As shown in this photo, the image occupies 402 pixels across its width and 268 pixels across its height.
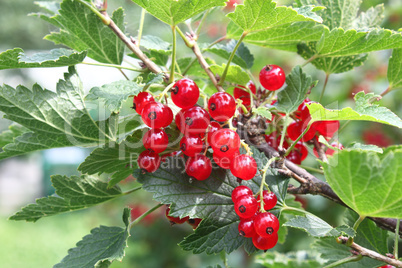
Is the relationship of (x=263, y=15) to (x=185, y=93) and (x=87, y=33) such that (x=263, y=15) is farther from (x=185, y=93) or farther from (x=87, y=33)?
(x=87, y=33)

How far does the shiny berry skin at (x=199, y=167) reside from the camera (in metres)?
0.66

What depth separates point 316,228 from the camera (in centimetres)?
59

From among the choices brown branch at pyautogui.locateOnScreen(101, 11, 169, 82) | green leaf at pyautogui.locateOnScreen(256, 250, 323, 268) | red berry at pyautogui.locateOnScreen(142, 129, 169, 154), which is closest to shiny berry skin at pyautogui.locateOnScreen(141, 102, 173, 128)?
red berry at pyautogui.locateOnScreen(142, 129, 169, 154)

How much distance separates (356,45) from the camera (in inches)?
29.5

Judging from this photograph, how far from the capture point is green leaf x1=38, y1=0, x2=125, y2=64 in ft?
2.58

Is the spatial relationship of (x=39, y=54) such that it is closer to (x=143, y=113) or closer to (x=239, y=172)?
(x=143, y=113)

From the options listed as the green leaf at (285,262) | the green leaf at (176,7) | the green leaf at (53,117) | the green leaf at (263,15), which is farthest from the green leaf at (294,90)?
the green leaf at (285,262)

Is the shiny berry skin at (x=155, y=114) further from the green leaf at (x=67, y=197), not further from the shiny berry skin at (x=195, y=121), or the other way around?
the green leaf at (x=67, y=197)

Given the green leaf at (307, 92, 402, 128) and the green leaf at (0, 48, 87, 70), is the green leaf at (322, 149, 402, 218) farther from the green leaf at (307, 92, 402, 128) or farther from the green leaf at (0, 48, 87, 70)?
the green leaf at (0, 48, 87, 70)

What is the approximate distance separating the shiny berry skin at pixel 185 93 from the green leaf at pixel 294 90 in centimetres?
21

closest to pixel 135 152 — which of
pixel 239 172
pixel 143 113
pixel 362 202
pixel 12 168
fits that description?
pixel 143 113

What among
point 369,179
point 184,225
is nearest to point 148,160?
point 369,179

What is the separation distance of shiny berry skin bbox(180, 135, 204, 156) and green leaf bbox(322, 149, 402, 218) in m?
0.23

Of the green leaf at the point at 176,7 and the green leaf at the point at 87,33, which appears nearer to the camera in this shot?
the green leaf at the point at 176,7
